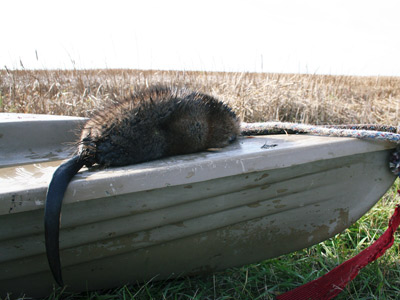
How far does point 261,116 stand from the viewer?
165 inches

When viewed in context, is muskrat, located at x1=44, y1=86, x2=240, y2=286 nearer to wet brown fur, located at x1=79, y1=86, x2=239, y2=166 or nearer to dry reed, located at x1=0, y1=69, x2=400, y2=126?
wet brown fur, located at x1=79, y1=86, x2=239, y2=166

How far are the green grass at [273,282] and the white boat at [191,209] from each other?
70 mm

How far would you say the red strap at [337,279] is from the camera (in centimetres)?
153

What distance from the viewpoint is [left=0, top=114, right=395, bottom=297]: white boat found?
1240 millimetres

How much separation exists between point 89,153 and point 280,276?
1.19 m

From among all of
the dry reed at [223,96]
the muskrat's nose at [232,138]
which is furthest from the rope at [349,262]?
the dry reed at [223,96]

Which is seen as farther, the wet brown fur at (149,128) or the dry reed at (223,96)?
the dry reed at (223,96)

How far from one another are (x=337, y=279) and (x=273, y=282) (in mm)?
317

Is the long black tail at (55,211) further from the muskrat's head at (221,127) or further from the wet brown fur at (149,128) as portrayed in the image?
the muskrat's head at (221,127)

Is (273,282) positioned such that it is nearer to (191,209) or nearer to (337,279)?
(337,279)

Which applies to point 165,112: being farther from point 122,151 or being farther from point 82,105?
point 82,105

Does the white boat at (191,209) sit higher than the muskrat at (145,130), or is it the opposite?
the muskrat at (145,130)

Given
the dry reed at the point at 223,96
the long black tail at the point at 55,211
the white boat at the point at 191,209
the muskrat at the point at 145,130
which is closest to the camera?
the long black tail at the point at 55,211

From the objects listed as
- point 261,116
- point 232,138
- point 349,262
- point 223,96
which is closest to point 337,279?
point 349,262
